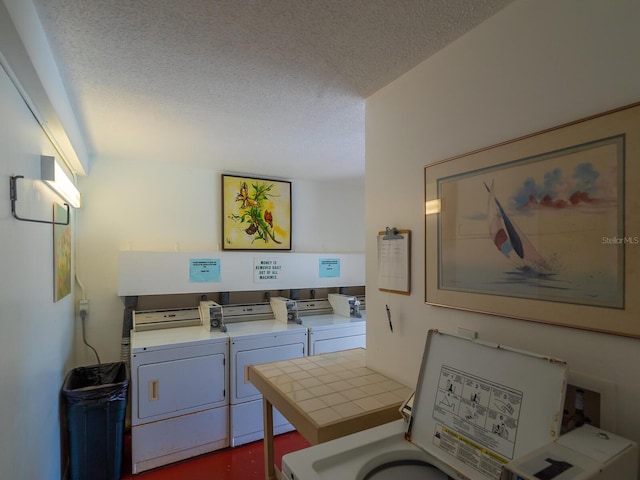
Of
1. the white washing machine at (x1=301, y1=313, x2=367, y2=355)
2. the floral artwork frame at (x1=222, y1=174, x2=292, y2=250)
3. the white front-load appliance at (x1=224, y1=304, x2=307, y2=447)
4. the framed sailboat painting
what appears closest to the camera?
the framed sailboat painting

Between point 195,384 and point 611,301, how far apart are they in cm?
263

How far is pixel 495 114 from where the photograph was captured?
1.28 metres

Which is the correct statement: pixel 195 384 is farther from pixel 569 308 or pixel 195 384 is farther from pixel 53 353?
pixel 569 308

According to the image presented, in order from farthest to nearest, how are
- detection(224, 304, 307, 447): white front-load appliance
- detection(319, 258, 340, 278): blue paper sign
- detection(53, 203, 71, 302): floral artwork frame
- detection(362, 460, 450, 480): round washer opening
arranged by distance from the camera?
detection(319, 258, 340, 278): blue paper sign < detection(224, 304, 307, 447): white front-load appliance < detection(53, 203, 71, 302): floral artwork frame < detection(362, 460, 450, 480): round washer opening

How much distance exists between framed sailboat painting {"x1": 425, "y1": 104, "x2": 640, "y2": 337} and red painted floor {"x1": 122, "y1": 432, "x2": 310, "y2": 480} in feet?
6.65

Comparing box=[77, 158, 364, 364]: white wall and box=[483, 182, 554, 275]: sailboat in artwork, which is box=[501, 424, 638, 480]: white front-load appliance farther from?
box=[77, 158, 364, 364]: white wall

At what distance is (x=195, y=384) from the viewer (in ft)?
8.70

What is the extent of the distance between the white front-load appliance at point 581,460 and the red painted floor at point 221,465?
215 centimetres

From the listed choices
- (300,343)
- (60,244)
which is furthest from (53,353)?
(300,343)

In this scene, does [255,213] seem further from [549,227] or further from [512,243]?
[549,227]

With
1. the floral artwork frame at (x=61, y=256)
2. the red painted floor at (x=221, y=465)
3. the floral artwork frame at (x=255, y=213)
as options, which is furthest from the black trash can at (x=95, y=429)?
the floral artwork frame at (x=255, y=213)

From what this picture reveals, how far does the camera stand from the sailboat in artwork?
1.13 metres

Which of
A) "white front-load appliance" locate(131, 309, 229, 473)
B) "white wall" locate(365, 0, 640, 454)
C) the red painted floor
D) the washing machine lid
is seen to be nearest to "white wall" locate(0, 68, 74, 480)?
"white front-load appliance" locate(131, 309, 229, 473)

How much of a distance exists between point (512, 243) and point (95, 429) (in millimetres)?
2724
